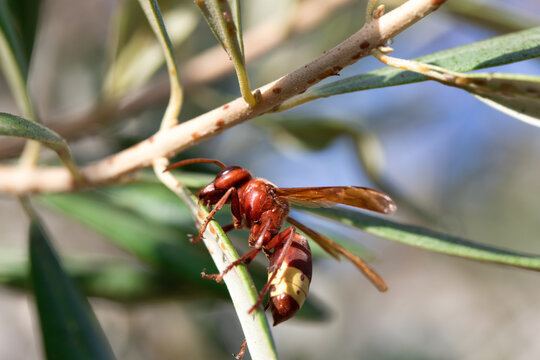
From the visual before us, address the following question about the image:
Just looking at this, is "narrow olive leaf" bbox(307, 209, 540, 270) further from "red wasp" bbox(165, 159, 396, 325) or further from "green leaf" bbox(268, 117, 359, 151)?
"green leaf" bbox(268, 117, 359, 151)

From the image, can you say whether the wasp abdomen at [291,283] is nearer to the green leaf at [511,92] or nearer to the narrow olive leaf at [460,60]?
the narrow olive leaf at [460,60]

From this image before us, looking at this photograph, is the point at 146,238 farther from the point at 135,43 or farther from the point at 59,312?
the point at 135,43

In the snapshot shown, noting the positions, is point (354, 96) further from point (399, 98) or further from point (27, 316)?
point (27, 316)

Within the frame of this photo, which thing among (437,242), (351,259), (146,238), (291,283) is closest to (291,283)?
(291,283)

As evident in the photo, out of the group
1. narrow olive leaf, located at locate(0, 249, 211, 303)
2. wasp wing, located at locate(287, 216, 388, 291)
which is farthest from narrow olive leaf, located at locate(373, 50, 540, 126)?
narrow olive leaf, located at locate(0, 249, 211, 303)

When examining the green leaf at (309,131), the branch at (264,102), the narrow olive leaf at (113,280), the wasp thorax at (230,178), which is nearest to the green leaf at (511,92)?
the branch at (264,102)
